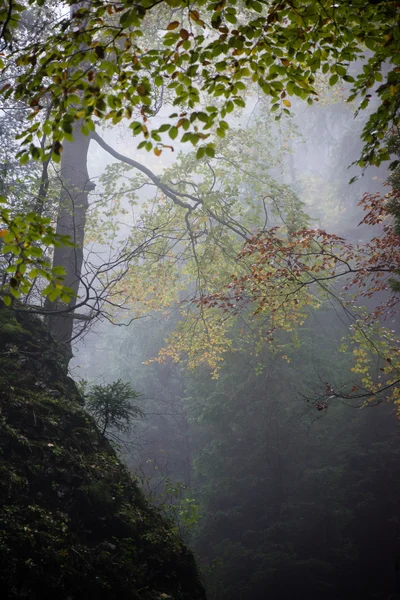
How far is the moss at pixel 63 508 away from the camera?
2.94 m

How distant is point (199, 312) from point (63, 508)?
10278mm

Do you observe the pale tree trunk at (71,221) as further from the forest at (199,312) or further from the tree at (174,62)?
the tree at (174,62)

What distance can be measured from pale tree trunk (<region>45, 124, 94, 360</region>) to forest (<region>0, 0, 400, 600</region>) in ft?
0.20

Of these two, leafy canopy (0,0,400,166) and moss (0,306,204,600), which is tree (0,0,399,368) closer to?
leafy canopy (0,0,400,166)

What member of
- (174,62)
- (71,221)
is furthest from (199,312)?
(174,62)

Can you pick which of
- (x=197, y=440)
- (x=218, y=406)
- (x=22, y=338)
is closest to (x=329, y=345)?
(x=218, y=406)

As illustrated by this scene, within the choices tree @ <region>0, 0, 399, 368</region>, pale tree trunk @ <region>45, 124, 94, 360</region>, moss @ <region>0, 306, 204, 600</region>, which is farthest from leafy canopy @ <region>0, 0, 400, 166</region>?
pale tree trunk @ <region>45, 124, 94, 360</region>

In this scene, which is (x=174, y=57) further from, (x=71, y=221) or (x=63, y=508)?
(x=71, y=221)

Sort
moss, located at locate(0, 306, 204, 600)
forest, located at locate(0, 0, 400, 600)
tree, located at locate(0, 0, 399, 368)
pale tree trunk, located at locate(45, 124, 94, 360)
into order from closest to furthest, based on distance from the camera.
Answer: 1. tree, located at locate(0, 0, 399, 368)
2. forest, located at locate(0, 0, 400, 600)
3. moss, located at locate(0, 306, 204, 600)
4. pale tree trunk, located at locate(45, 124, 94, 360)

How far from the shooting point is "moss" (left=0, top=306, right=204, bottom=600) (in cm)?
294

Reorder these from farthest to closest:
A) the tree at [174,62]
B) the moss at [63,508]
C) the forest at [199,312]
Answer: the moss at [63,508]
the forest at [199,312]
the tree at [174,62]

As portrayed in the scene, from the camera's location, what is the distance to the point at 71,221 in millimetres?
7684

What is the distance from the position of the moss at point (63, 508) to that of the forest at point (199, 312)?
2 cm

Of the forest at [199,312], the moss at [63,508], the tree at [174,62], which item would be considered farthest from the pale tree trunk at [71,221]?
the tree at [174,62]
